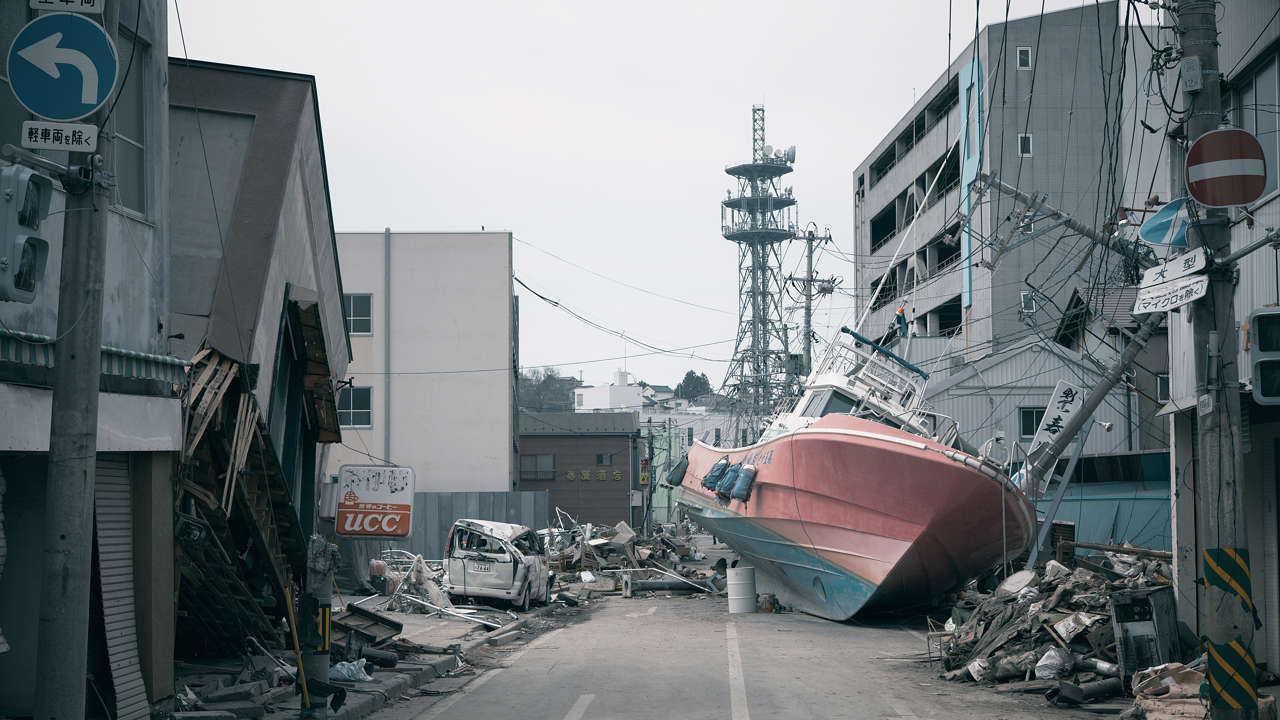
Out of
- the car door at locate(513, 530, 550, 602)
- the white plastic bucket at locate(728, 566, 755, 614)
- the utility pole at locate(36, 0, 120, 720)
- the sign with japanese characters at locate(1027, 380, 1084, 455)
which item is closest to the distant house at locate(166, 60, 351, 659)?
the utility pole at locate(36, 0, 120, 720)

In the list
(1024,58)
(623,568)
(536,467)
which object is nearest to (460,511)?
(623,568)

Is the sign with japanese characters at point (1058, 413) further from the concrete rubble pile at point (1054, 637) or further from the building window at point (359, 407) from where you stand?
the building window at point (359, 407)

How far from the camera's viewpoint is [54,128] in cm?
661

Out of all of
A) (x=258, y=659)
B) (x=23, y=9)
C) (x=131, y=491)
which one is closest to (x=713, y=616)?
(x=258, y=659)

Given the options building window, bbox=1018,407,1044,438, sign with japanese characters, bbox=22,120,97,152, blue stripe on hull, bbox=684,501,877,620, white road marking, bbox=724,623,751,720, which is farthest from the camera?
building window, bbox=1018,407,1044,438

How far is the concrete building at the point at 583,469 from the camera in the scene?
59.2 metres

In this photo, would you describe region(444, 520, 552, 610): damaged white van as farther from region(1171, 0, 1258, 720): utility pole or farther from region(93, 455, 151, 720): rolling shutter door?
region(1171, 0, 1258, 720): utility pole

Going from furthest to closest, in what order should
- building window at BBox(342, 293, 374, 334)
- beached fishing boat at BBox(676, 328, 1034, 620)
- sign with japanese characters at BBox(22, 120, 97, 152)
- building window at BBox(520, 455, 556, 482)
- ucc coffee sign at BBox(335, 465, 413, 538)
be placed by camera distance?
building window at BBox(520, 455, 556, 482), building window at BBox(342, 293, 374, 334), beached fishing boat at BBox(676, 328, 1034, 620), ucc coffee sign at BBox(335, 465, 413, 538), sign with japanese characters at BBox(22, 120, 97, 152)

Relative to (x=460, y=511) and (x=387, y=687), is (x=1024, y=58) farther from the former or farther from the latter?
(x=387, y=687)

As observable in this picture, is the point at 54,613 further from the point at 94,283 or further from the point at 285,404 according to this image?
the point at 285,404

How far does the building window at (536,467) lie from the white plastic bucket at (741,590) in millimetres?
34761

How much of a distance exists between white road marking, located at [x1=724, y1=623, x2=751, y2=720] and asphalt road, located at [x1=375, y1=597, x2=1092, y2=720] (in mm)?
14

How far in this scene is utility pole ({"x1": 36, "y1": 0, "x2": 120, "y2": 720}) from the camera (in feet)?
20.6

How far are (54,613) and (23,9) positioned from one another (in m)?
4.99
